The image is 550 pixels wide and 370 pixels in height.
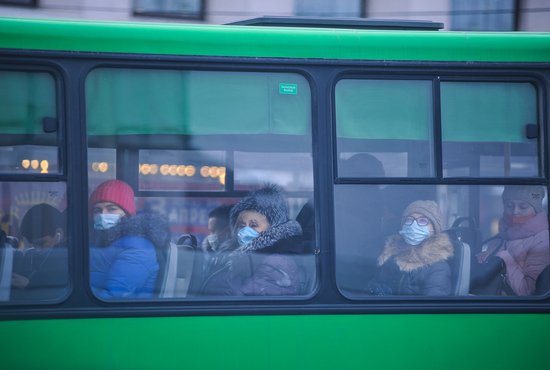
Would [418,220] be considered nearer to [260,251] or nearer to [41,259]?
[260,251]

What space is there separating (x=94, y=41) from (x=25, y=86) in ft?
1.53

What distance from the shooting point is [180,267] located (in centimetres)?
418

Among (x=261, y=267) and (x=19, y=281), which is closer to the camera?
(x=19, y=281)

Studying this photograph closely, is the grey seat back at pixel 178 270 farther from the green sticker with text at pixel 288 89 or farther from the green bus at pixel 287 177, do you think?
the green sticker with text at pixel 288 89

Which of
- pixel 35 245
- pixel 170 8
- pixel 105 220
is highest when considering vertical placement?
pixel 170 8

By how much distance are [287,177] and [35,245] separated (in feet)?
4.95

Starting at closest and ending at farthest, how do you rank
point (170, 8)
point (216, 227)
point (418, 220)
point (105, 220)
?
point (105, 220)
point (216, 227)
point (418, 220)
point (170, 8)

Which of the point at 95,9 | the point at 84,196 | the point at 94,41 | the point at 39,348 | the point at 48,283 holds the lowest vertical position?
the point at 39,348

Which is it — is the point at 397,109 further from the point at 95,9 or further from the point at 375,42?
the point at 95,9

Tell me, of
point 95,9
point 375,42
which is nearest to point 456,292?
point 375,42

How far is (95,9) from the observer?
415 inches

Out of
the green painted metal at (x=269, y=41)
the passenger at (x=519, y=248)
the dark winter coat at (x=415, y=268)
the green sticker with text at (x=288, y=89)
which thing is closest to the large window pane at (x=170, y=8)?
the green painted metal at (x=269, y=41)

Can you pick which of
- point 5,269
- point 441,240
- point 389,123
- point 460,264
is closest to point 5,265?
point 5,269

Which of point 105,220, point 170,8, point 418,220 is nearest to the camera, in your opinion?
point 105,220
